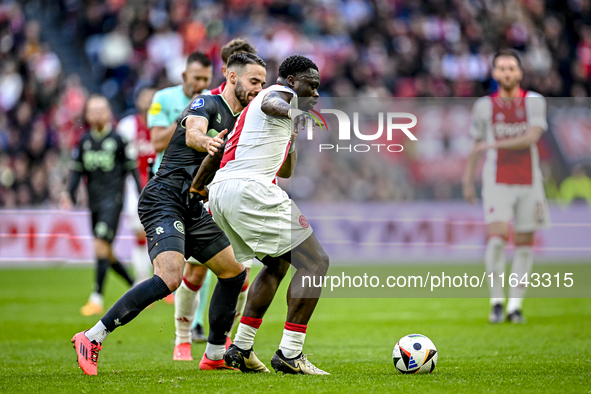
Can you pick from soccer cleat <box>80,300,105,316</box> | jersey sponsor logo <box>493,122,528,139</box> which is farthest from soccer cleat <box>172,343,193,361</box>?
jersey sponsor logo <box>493,122,528,139</box>

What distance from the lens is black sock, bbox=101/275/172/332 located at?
5.29 m

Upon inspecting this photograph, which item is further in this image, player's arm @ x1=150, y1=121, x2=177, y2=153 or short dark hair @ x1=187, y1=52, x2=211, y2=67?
short dark hair @ x1=187, y1=52, x2=211, y2=67

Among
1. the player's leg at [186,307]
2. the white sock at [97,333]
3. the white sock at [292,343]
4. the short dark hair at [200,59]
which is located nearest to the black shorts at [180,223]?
the white sock at [97,333]

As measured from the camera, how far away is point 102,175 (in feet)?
33.5

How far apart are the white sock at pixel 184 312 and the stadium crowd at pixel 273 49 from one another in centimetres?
1141

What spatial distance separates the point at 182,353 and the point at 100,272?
3.92 m

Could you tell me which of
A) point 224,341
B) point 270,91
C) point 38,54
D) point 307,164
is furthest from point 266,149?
point 38,54

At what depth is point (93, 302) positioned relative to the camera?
9.73 metres

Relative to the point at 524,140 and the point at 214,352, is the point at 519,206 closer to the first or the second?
the point at 524,140

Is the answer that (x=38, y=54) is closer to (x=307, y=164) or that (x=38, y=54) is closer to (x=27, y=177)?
(x=27, y=177)

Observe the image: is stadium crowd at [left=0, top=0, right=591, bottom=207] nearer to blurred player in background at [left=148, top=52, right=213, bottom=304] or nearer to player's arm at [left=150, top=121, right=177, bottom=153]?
blurred player in background at [left=148, top=52, right=213, bottom=304]

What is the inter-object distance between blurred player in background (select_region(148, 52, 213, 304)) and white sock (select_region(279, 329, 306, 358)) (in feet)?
8.93

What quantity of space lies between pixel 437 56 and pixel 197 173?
15.5 metres

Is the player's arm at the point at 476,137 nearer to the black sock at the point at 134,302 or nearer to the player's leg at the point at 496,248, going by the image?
the player's leg at the point at 496,248
